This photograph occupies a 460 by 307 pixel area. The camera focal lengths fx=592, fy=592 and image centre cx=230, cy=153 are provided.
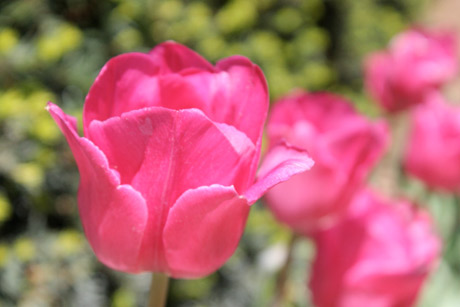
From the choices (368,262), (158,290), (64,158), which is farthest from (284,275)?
(64,158)

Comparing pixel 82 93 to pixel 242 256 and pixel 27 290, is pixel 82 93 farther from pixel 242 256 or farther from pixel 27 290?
pixel 242 256

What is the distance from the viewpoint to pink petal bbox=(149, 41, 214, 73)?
415 mm

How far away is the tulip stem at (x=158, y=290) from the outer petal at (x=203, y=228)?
0.6 inches

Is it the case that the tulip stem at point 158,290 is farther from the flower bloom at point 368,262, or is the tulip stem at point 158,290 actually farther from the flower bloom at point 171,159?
the flower bloom at point 368,262

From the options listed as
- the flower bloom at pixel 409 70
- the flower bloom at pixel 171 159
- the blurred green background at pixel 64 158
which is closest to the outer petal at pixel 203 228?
the flower bloom at pixel 171 159

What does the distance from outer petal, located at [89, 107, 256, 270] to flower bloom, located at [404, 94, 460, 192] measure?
72 centimetres

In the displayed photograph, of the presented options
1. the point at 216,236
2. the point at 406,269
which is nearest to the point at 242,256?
the point at 406,269

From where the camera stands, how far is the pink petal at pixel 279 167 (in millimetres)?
343

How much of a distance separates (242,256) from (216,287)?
127 millimetres

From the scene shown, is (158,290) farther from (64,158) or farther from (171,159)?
(64,158)

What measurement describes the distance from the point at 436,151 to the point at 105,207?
764mm

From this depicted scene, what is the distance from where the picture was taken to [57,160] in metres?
1.28

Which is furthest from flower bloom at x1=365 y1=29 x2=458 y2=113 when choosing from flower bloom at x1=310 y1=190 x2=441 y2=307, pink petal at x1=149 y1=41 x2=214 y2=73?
pink petal at x1=149 y1=41 x2=214 y2=73

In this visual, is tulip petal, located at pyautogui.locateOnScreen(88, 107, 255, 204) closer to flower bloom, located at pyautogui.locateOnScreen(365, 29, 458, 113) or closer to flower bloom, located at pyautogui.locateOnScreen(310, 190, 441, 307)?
flower bloom, located at pyautogui.locateOnScreen(310, 190, 441, 307)
